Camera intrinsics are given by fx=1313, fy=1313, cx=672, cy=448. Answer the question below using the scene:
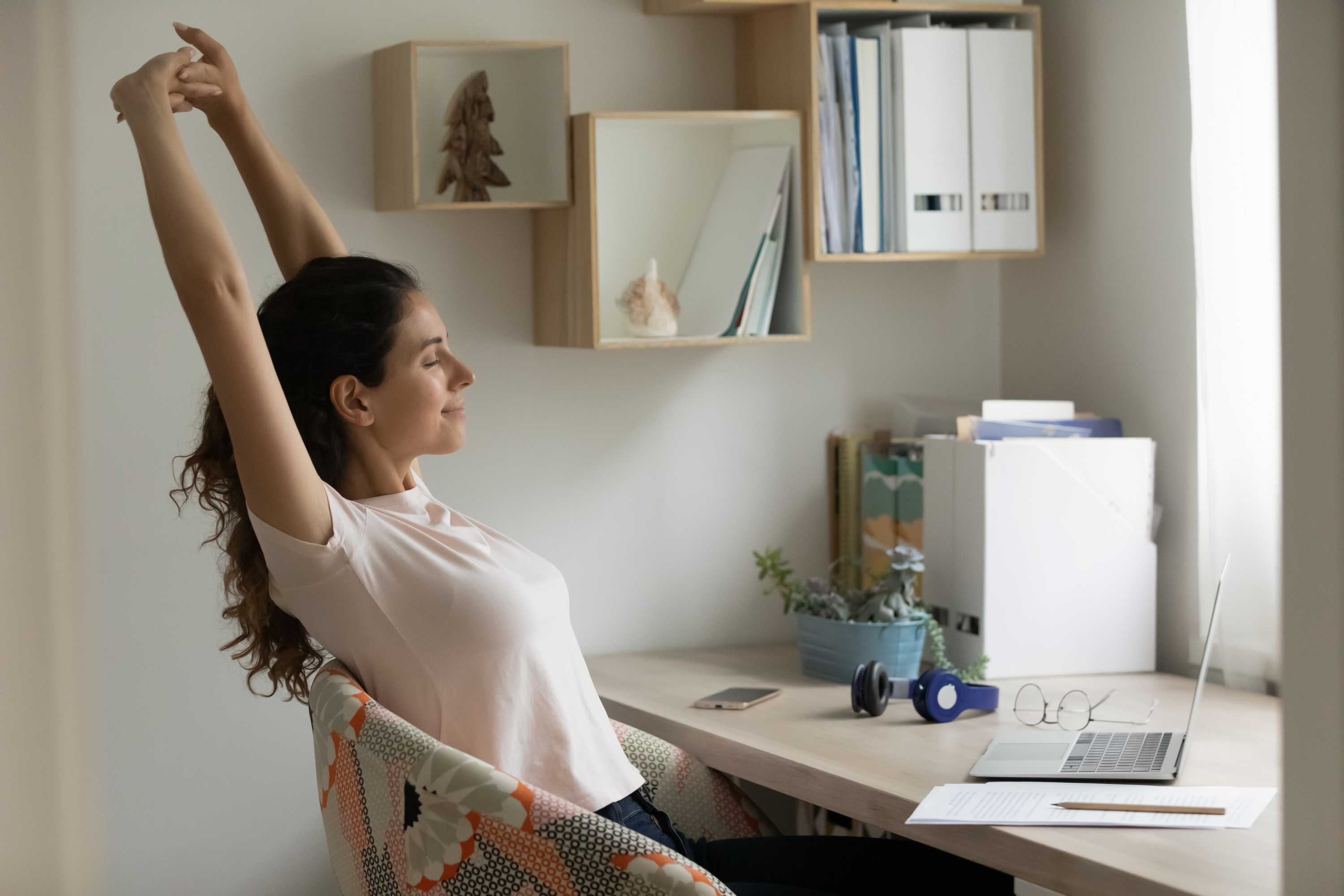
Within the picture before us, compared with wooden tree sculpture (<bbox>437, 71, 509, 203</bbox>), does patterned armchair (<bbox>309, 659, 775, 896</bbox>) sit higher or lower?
lower

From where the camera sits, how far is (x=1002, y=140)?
7.66 ft

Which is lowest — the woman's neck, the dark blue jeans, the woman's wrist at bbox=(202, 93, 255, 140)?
the dark blue jeans

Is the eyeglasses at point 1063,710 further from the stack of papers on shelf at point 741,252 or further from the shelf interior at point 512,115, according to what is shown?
the shelf interior at point 512,115

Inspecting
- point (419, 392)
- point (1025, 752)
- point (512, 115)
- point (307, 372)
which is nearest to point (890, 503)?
A: point (1025, 752)

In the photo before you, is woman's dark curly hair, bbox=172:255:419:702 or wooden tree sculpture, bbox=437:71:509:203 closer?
woman's dark curly hair, bbox=172:255:419:702

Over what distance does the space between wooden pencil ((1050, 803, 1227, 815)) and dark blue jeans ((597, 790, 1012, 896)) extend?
265mm

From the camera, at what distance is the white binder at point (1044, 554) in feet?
6.81

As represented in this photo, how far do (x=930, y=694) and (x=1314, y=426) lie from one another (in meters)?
0.91

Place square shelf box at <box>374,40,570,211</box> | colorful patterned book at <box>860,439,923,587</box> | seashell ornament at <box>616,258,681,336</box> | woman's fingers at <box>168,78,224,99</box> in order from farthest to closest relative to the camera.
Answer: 1. colorful patterned book at <box>860,439,923,587</box>
2. seashell ornament at <box>616,258,681,336</box>
3. square shelf box at <box>374,40,570,211</box>
4. woman's fingers at <box>168,78,224,99</box>

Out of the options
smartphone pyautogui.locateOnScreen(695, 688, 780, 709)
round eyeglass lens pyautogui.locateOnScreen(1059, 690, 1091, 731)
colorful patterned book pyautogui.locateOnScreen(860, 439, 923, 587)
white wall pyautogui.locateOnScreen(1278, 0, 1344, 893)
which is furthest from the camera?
colorful patterned book pyautogui.locateOnScreen(860, 439, 923, 587)

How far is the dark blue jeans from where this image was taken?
1.66 m

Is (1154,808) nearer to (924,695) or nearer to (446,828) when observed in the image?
(924,695)

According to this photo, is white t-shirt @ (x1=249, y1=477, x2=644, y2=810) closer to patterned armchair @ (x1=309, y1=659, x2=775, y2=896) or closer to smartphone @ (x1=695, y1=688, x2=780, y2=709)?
patterned armchair @ (x1=309, y1=659, x2=775, y2=896)

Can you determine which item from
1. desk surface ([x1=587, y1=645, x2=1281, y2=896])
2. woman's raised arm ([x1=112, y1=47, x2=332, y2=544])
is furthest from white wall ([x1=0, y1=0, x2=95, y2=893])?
desk surface ([x1=587, y1=645, x2=1281, y2=896])
